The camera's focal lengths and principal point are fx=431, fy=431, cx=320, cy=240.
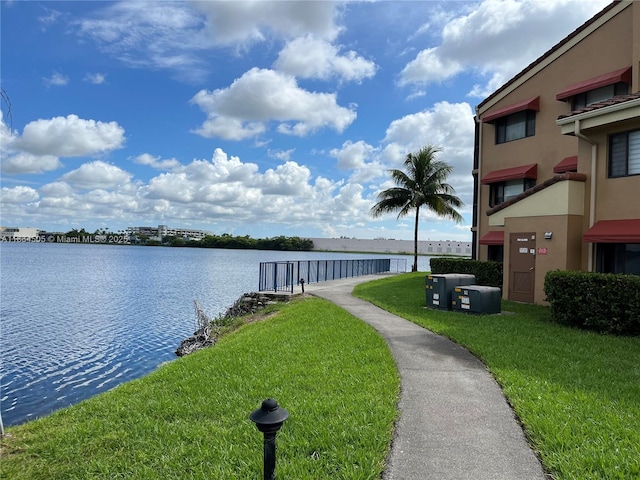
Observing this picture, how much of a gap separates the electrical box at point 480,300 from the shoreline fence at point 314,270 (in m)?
7.52

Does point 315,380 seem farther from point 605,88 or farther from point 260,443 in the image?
point 605,88

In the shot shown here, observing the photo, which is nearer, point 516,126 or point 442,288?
point 442,288

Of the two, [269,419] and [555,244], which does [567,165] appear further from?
[269,419]

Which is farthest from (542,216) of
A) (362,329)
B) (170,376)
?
(170,376)

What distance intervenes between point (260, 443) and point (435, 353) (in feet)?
13.8

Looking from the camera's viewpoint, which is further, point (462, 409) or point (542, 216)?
point (542, 216)

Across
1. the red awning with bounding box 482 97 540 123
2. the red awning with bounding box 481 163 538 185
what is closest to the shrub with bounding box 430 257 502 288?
the red awning with bounding box 481 163 538 185

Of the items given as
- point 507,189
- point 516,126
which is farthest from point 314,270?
point 516,126

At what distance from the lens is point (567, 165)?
15.5 m

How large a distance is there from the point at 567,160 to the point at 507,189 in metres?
3.29

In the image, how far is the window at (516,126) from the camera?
17.8 m

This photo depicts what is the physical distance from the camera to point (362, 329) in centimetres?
967

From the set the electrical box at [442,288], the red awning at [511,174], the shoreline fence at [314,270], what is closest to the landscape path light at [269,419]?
the electrical box at [442,288]

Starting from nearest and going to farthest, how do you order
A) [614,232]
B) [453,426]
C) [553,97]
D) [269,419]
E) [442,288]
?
[269,419] < [453,426] < [614,232] < [442,288] < [553,97]
